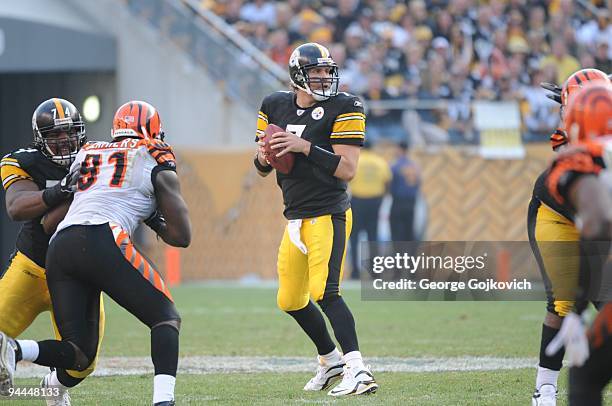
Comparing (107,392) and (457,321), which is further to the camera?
(457,321)

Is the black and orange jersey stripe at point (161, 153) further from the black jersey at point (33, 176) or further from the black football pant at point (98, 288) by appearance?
the black jersey at point (33, 176)

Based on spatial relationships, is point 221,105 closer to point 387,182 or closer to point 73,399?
point 387,182

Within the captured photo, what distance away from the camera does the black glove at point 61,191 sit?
522 centimetres

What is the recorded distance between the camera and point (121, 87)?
56.7 feet

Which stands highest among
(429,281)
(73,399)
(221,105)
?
(221,105)

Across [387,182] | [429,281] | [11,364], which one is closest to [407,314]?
[429,281]

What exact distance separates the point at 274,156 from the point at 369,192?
863 centimetres

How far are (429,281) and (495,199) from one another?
7.86m

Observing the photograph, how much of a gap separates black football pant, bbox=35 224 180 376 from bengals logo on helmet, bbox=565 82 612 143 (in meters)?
2.10

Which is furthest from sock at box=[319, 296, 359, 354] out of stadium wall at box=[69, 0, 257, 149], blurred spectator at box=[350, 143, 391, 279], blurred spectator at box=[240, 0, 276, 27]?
blurred spectator at box=[240, 0, 276, 27]

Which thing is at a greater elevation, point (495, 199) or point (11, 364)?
point (495, 199)

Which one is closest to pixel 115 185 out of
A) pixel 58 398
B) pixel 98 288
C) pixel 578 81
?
pixel 98 288

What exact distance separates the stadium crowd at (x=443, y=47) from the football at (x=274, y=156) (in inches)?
343

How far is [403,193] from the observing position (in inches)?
577
